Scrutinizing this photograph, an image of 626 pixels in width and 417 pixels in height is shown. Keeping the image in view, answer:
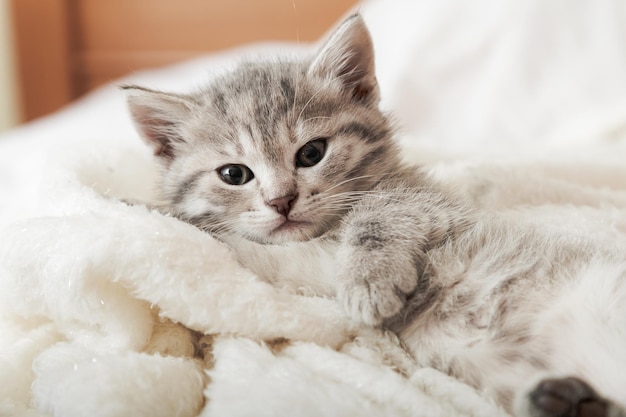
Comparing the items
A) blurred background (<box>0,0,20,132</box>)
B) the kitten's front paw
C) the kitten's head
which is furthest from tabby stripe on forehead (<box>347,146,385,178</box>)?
blurred background (<box>0,0,20,132</box>)

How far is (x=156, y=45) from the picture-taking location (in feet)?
10.1

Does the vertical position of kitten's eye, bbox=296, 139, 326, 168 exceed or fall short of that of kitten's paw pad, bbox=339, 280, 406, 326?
it exceeds it

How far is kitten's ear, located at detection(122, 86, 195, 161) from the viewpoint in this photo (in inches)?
42.8

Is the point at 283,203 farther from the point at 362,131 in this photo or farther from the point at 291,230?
the point at 362,131

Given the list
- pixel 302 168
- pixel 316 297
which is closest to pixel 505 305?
pixel 316 297

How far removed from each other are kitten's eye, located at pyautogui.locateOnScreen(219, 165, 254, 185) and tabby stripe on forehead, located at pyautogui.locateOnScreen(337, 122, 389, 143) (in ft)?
0.57

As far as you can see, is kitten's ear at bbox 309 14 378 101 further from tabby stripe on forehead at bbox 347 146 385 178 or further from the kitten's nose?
the kitten's nose

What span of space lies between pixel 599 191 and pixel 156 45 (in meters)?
2.43

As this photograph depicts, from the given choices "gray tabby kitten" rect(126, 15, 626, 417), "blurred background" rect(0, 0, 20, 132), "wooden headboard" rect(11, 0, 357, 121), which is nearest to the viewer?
"gray tabby kitten" rect(126, 15, 626, 417)

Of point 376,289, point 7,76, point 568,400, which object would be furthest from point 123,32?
point 568,400

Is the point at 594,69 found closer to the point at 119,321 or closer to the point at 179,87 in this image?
the point at 179,87

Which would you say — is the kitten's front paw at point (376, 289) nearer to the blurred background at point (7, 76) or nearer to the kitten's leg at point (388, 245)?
the kitten's leg at point (388, 245)

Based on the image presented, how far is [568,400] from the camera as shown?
656mm

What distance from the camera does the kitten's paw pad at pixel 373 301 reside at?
780mm
